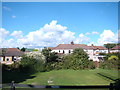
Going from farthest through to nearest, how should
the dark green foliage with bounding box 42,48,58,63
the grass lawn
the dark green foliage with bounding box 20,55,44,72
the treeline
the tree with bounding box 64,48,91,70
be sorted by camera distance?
1. the dark green foliage with bounding box 42,48,58,63
2. the tree with bounding box 64,48,91,70
3. the treeline
4. the dark green foliage with bounding box 20,55,44,72
5. the grass lawn

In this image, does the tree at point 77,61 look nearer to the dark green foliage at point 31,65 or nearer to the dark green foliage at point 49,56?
the dark green foliage at point 49,56

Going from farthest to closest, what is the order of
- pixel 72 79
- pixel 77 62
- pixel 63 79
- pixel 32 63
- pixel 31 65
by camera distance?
pixel 77 62, pixel 32 63, pixel 31 65, pixel 72 79, pixel 63 79

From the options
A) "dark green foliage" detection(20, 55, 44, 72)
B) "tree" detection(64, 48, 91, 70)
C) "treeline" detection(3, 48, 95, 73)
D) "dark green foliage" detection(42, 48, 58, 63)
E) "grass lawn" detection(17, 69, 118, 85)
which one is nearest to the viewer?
"grass lawn" detection(17, 69, 118, 85)

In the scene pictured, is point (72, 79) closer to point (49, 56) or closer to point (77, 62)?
point (77, 62)

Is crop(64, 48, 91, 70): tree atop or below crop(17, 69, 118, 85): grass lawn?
atop

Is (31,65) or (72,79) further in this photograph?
(31,65)

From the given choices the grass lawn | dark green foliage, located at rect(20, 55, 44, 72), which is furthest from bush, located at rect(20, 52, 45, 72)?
the grass lawn

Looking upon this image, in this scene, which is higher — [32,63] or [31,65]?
[32,63]

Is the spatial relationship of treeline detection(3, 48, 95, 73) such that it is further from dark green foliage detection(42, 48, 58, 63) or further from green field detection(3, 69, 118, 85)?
green field detection(3, 69, 118, 85)

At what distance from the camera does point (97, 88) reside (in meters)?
3.44

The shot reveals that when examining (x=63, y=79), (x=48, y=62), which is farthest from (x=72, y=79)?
(x=48, y=62)

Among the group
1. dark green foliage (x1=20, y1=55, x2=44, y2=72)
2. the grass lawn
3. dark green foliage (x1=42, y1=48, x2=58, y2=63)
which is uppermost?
dark green foliage (x1=42, y1=48, x2=58, y2=63)

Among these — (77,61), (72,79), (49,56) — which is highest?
(49,56)

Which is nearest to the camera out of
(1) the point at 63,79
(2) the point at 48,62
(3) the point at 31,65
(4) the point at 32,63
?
(1) the point at 63,79
